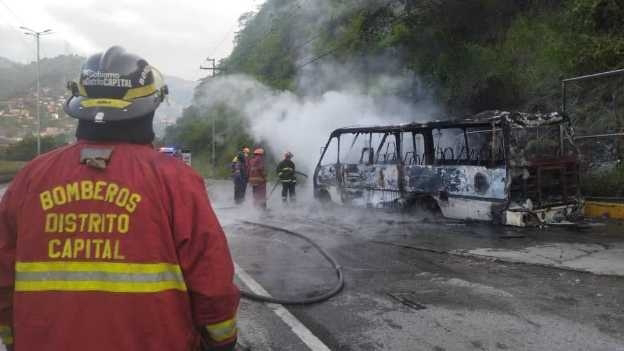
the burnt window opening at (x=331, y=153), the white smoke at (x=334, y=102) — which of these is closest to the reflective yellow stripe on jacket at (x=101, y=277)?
the burnt window opening at (x=331, y=153)

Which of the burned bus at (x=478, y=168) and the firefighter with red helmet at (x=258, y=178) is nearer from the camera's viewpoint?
the burned bus at (x=478, y=168)

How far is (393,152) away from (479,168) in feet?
8.20

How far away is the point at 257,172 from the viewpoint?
14.3m

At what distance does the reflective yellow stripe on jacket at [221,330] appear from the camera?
1.75 meters

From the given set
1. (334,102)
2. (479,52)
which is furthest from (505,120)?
(334,102)

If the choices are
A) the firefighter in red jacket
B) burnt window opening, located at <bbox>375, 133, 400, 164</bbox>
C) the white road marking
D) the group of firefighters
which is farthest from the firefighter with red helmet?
the firefighter in red jacket

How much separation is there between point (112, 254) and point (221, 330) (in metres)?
0.40

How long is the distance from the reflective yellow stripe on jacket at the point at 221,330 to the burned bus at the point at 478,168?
26.5 feet

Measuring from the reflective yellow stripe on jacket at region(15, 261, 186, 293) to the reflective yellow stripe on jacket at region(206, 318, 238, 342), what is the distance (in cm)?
16

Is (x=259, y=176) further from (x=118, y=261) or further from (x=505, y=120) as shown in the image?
(x=118, y=261)

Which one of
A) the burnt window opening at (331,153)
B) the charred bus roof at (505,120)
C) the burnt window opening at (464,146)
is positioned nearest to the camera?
the charred bus roof at (505,120)

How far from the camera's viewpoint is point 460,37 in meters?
18.3

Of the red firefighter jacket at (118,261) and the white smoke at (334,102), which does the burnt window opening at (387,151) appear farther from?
the red firefighter jacket at (118,261)

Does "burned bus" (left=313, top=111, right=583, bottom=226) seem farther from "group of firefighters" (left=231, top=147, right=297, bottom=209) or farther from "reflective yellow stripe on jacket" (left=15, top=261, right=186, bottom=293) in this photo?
"reflective yellow stripe on jacket" (left=15, top=261, right=186, bottom=293)
